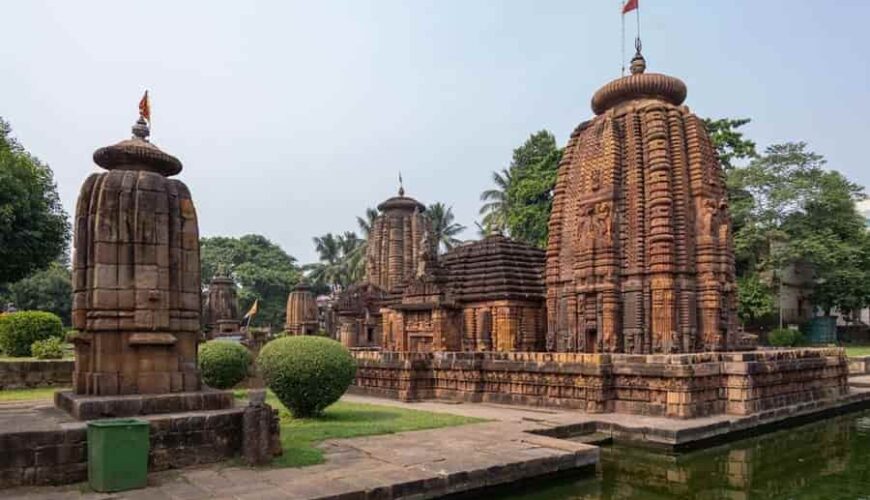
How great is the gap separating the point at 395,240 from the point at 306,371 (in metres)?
27.2

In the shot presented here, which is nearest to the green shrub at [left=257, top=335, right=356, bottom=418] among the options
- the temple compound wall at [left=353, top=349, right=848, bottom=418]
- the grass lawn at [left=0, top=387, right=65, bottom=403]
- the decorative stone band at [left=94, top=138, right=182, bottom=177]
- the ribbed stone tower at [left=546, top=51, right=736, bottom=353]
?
the decorative stone band at [left=94, top=138, right=182, bottom=177]

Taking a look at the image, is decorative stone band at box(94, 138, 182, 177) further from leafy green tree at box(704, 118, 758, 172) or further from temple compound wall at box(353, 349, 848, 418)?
leafy green tree at box(704, 118, 758, 172)

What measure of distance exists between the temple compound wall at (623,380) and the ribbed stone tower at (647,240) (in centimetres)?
230

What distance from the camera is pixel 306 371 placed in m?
11.8

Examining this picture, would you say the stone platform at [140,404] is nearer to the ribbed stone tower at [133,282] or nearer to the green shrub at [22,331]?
the ribbed stone tower at [133,282]

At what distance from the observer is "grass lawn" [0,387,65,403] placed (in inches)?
527

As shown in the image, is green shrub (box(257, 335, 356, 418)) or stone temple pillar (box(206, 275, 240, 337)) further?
stone temple pillar (box(206, 275, 240, 337))

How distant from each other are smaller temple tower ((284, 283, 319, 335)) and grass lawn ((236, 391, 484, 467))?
1827 centimetres

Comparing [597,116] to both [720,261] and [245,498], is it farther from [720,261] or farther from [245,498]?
[245,498]

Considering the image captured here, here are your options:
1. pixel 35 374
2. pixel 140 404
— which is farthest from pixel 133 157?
pixel 35 374

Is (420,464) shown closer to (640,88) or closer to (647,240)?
(647,240)

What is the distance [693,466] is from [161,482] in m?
8.39

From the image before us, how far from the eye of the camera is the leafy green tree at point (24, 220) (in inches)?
776

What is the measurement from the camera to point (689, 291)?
17625 millimetres
